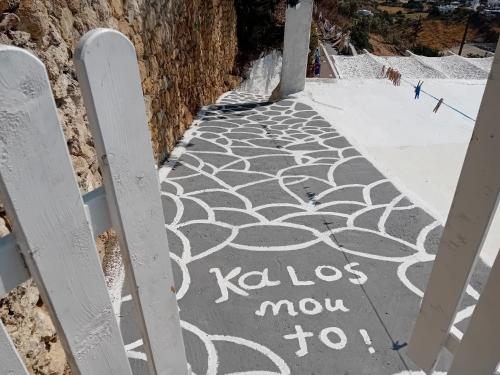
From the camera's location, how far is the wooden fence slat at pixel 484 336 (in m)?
0.93

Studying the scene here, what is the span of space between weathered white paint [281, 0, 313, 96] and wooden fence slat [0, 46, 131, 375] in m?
6.51

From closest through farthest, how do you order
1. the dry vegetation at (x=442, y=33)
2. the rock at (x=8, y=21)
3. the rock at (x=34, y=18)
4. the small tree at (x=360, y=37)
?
the rock at (x=8, y=21) → the rock at (x=34, y=18) → the small tree at (x=360, y=37) → the dry vegetation at (x=442, y=33)

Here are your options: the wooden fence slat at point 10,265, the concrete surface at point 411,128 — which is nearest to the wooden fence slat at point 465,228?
the wooden fence slat at point 10,265

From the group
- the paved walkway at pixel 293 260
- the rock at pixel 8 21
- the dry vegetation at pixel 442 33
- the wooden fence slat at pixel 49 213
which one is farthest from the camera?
the dry vegetation at pixel 442 33

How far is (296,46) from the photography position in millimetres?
6707

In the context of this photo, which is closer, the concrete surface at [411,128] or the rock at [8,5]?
the rock at [8,5]

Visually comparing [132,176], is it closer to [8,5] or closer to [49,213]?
[49,213]

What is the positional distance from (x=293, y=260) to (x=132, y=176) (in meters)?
1.84

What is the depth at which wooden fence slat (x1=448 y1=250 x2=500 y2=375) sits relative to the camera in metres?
0.93

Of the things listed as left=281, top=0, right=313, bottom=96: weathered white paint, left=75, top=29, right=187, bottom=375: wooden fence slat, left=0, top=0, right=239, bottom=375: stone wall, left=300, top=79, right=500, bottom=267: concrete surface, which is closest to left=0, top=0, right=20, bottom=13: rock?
left=0, top=0, right=239, bottom=375: stone wall

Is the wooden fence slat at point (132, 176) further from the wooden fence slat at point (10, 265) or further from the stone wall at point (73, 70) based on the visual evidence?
the stone wall at point (73, 70)

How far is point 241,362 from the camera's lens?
70.7 inches

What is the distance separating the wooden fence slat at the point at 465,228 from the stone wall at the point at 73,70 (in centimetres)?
145

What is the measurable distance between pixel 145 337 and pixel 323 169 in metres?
3.08
